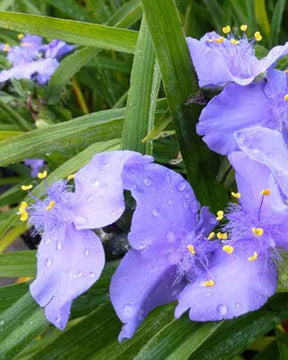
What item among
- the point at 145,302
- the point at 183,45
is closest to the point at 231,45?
the point at 183,45

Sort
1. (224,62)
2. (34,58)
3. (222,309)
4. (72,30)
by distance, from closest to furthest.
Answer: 1. (222,309)
2. (224,62)
3. (72,30)
4. (34,58)

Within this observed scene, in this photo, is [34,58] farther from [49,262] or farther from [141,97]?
[49,262]

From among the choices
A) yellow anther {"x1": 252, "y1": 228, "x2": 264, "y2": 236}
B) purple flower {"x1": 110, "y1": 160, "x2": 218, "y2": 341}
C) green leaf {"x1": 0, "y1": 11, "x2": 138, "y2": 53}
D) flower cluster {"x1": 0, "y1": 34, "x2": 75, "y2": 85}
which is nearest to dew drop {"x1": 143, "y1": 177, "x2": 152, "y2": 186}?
purple flower {"x1": 110, "y1": 160, "x2": 218, "y2": 341}

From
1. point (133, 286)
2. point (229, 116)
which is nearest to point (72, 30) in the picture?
point (229, 116)

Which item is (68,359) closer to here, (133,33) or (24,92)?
(133,33)

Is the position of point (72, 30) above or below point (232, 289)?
above

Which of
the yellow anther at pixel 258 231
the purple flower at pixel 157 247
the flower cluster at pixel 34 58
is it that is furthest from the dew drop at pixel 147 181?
the flower cluster at pixel 34 58

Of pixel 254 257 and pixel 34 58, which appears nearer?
pixel 254 257
